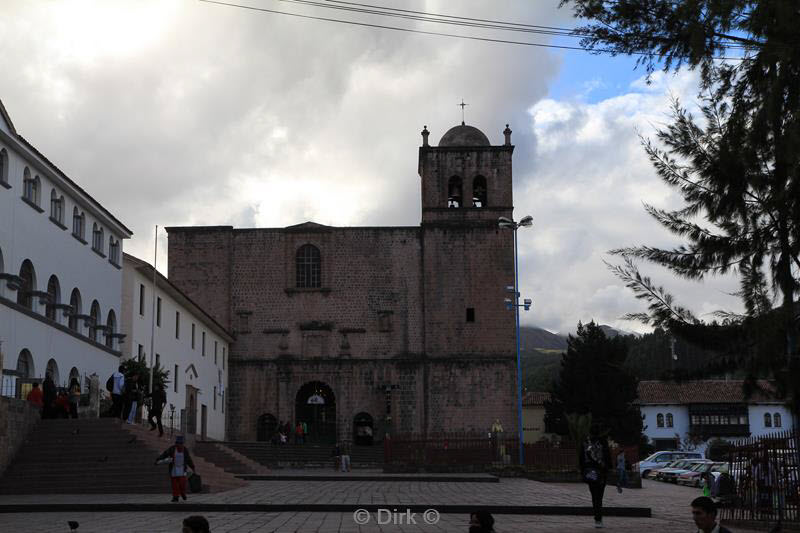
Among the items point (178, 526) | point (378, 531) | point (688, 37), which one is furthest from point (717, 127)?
point (178, 526)

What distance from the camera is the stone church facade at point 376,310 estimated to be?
161ft

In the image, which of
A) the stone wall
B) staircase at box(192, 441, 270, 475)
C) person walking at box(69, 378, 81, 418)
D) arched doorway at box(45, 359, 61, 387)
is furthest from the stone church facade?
the stone wall

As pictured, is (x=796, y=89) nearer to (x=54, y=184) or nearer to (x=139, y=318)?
(x=54, y=184)

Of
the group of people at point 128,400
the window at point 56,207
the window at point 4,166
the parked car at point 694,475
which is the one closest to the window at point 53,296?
the window at point 56,207

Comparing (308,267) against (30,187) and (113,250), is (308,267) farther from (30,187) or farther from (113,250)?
(30,187)

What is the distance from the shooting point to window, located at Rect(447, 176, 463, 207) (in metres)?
51.4

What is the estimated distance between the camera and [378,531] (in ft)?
44.9

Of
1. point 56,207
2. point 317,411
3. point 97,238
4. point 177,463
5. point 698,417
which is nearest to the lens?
point 177,463

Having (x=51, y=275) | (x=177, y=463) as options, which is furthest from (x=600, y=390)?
(x=177, y=463)

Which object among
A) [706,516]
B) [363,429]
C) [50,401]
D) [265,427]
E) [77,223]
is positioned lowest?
[706,516]

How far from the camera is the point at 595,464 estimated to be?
50.8 ft

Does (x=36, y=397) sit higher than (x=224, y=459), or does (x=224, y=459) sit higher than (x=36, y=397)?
(x=36, y=397)

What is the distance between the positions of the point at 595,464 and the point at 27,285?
16.8 m

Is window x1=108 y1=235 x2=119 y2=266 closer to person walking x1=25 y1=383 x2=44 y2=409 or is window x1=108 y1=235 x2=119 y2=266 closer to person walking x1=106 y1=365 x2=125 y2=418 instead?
person walking x1=106 y1=365 x2=125 y2=418
